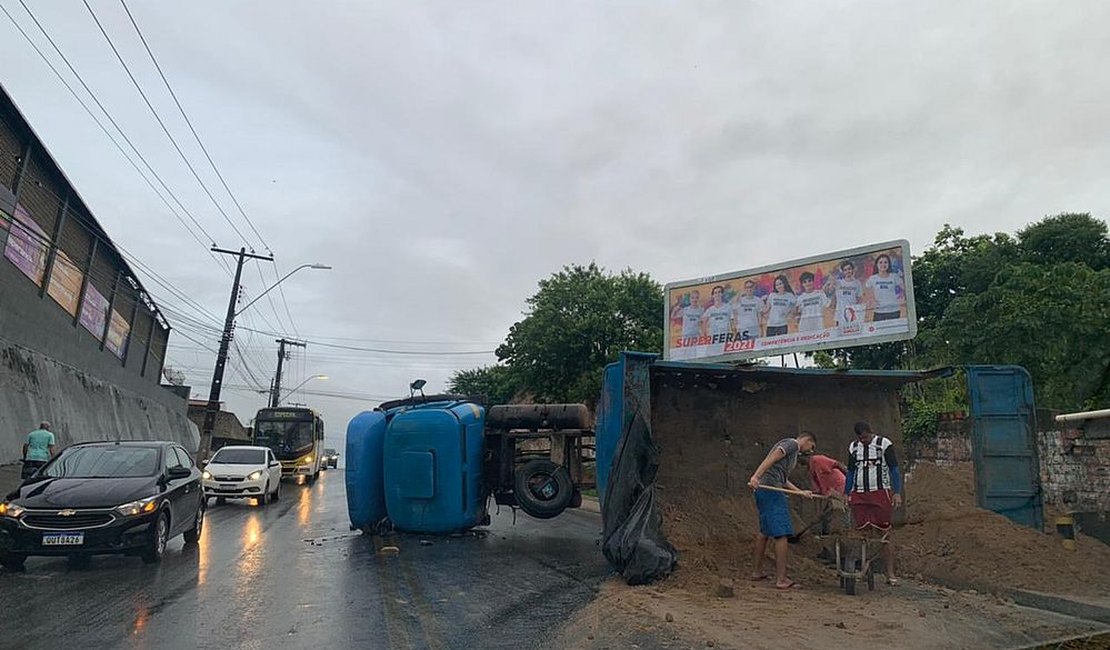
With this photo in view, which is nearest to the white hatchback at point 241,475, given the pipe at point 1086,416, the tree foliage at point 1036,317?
the pipe at point 1086,416

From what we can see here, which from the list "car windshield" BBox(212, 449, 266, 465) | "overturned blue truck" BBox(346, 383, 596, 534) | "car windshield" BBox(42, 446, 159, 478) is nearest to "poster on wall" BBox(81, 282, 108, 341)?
"car windshield" BBox(212, 449, 266, 465)

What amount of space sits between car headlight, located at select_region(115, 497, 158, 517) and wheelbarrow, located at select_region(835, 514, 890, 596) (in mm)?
7587

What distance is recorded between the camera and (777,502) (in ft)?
24.7

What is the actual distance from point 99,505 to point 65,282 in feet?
68.8

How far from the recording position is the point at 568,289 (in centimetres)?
2883

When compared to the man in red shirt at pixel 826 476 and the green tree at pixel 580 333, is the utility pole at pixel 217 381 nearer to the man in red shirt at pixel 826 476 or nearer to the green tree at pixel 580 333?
the green tree at pixel 580 333

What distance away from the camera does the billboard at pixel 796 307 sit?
53.8 ft

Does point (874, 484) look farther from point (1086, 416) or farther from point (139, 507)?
point (139, 507)

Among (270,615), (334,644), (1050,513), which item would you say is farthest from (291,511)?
(1050,513)

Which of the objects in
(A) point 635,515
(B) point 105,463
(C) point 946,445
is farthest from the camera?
(C) point 946,445

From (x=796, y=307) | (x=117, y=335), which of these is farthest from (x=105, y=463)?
(x=117, y=335)

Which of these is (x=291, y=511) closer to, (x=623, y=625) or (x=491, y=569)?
(x=491, y=569)

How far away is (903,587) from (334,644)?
5.55 meters

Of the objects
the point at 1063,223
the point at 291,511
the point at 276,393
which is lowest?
the point at 291,511
